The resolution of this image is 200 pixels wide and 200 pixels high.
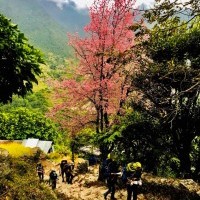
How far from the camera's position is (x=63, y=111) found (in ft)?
75.5

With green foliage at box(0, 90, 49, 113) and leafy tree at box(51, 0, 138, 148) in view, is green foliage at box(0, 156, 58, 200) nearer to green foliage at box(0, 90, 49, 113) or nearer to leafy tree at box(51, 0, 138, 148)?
leafy tree at box(51, 0, 138, 148)

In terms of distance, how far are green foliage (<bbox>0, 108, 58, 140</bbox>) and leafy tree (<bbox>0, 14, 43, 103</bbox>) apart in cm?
5893

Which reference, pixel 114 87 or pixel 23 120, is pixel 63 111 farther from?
Answer: pixel 23 120

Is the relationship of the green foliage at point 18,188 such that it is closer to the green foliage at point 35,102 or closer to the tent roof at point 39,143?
the tent roof at point 39,143

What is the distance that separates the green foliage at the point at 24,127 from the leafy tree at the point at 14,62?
58.9m

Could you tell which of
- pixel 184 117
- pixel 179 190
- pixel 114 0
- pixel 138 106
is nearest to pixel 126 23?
pixel 114 0

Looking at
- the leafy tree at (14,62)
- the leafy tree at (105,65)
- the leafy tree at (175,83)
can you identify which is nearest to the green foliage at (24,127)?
the leafy tree at (105,65)

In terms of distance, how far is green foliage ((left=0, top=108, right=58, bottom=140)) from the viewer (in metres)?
69.2

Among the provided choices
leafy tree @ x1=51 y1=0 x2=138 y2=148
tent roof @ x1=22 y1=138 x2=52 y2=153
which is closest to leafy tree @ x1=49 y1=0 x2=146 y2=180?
leafy tree @ x1=51 y1=0 x2=138 y2=148

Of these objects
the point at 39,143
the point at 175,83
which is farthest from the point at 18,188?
the point at 39,143

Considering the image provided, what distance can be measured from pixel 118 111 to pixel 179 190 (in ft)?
21.0

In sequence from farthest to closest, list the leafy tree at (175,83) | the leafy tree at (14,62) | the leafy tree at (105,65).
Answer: the leafy tree at (105,65) < the leafy tree at (175,83) < the leafy tree at (14,62)

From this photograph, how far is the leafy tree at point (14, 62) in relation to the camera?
36.9 ft

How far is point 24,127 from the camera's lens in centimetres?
7012
